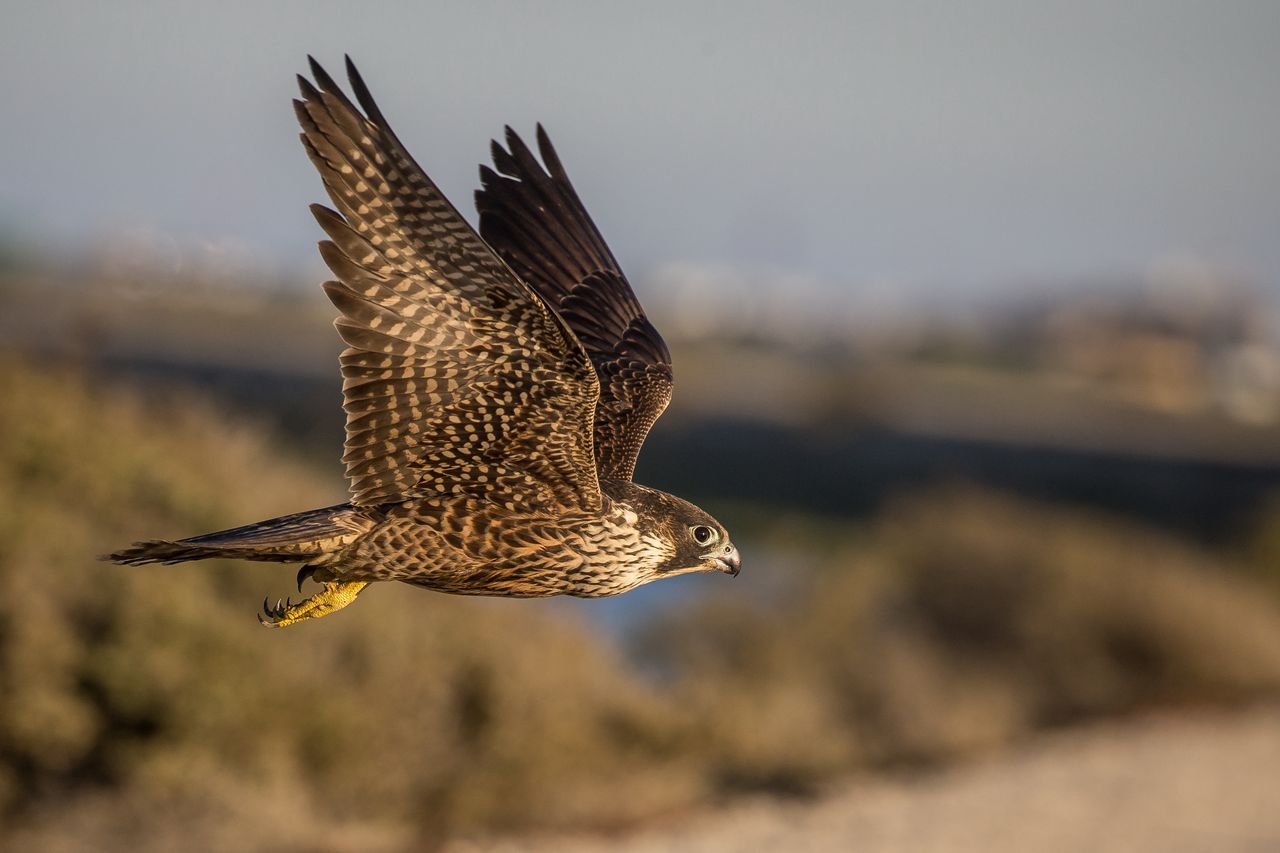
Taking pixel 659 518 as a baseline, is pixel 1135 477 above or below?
below

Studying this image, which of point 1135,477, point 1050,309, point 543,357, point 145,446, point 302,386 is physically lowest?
point 1050,309

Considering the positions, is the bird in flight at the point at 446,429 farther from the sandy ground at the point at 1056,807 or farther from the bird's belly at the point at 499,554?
the sandy ground at the point at 1056,807

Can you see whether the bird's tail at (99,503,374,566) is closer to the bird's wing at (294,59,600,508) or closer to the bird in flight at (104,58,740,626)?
the bird in flight at (104,58,740,626)

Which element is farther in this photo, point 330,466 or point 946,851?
point 330,466

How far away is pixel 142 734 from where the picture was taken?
9.09m

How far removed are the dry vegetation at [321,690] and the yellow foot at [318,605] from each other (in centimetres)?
478

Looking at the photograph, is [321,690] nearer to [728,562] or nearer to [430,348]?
[728,562]

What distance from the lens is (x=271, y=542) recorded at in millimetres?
3967

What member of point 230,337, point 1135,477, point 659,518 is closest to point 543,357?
point 659,518

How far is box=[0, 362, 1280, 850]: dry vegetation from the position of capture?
8773 mm

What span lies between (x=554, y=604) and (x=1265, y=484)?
30.7 metres

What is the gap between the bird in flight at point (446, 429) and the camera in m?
4.14

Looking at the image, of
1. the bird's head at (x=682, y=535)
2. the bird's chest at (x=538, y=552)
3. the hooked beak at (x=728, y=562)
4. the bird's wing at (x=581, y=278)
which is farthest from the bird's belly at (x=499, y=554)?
the bird's wing at (x=581, y=278)

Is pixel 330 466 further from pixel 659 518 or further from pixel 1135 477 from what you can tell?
pixel 1135 477
